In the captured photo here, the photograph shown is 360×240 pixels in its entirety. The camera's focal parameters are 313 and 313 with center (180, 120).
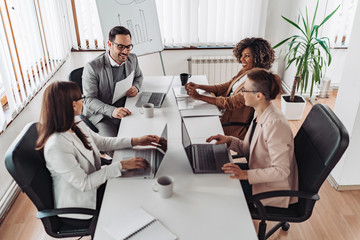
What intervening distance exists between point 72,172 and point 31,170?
0.19 metres

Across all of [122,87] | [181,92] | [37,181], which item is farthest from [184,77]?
[37,181]

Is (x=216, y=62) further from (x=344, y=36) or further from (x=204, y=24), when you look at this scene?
(x=344, y=36)

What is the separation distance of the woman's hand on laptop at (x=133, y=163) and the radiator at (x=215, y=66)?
9.45 ft

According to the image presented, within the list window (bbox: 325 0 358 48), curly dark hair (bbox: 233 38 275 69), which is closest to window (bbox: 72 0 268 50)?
window (bbox: 325 0 358 48)

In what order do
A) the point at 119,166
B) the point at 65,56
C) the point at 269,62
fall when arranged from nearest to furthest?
the point at 119,166, the point at 269,62, the point at 65,56

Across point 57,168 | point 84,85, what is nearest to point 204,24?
point 84,85

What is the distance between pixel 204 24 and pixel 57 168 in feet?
10.5

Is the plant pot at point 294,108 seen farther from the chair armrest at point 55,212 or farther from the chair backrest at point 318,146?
the chair armrest at point 55,212

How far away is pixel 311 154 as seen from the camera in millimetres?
1730

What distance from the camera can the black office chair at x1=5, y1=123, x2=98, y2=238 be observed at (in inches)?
55.7

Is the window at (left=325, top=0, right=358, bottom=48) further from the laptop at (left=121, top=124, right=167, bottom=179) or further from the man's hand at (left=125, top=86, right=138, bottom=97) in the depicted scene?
the laptop at (left=121, top=124, right=167, bottom=179)

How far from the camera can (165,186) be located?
1.49 m

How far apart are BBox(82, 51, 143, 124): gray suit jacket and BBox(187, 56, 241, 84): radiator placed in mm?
1924

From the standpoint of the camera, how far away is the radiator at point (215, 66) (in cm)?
437
